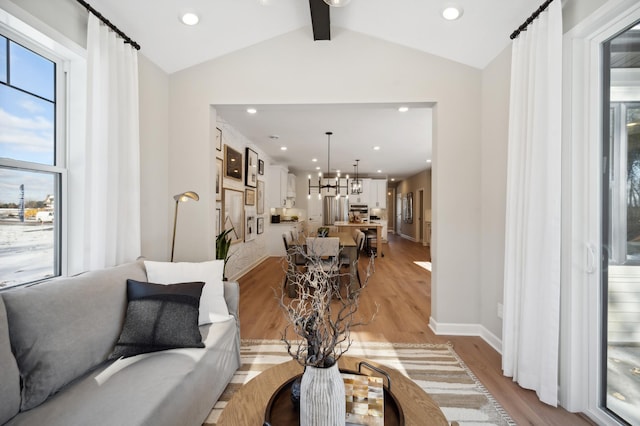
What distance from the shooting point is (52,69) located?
1.97m

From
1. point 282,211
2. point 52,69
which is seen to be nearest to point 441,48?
point 52,69

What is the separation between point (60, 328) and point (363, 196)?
945 cm

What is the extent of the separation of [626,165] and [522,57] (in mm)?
1005

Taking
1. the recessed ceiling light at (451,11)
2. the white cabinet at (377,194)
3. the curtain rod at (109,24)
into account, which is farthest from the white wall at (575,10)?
the white cabinet at (377,194)

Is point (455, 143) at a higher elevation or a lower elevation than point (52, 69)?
lower

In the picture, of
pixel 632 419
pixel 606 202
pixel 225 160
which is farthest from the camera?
pixel 225 160

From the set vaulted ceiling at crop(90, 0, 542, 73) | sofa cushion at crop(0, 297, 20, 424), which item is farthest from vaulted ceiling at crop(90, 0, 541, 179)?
sofa cushion at crop(0, 297, 20, 424)

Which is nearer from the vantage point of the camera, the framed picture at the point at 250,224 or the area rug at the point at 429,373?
the area rug at the point at 429,373

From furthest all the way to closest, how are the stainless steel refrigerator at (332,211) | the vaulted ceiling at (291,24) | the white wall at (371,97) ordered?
the stainless steel refrigerator at (332,211) < the white wall at (371,97) < the vaulted ceiling at (291,24)

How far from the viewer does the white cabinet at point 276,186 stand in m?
7.34

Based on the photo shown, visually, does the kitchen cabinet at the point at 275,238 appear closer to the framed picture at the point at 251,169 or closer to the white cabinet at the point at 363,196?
the framed picture at the point at 251,169

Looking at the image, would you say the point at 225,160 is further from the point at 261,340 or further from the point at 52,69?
the point at 261,340

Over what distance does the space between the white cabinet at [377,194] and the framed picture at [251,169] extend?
5.36 metres

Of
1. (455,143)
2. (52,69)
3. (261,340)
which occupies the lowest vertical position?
(261,340)
